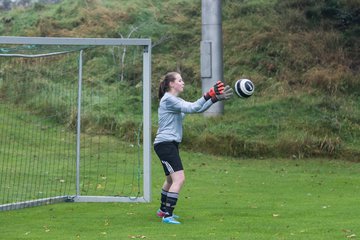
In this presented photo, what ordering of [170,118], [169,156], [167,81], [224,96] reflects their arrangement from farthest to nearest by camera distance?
[167,81] < [170,118] < [169,156] < [224,96]

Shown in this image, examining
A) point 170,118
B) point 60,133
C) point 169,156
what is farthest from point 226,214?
point 60,133

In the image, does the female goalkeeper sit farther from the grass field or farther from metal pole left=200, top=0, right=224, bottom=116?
metal pole left=200, top=0, right=224, bottom=116

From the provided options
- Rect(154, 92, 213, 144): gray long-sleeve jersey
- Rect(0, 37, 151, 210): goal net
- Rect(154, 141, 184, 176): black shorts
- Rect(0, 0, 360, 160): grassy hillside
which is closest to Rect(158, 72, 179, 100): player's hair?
Rect(154, 92, 213, 144): gray long-sleeve jersey

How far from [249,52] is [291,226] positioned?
16973mm

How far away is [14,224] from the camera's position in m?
12.4

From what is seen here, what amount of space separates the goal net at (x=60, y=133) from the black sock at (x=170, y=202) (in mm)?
1957

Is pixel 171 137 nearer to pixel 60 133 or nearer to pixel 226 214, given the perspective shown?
pixel 226 214

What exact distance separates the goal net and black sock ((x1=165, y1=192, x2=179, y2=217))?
1957mm

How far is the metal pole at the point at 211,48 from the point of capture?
2505 centimetres

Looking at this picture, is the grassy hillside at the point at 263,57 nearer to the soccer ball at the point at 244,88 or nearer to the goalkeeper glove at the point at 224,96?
the soccer ball at the point at 244,88

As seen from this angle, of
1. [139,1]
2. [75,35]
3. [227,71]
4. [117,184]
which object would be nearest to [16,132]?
[117,184]

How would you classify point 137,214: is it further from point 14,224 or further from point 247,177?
point 247,177

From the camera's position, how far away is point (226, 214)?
13.0 m

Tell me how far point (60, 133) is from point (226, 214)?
6.20 m
